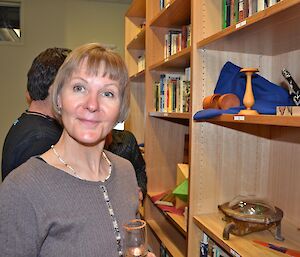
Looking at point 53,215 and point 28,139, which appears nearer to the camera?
point 53,215

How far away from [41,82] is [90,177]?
0.67m

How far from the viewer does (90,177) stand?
1095 mm

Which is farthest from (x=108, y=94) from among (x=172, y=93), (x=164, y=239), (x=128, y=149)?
(x=164, y=239)

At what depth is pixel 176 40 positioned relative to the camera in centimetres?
235

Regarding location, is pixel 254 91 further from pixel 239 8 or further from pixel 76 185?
pixel 76 185

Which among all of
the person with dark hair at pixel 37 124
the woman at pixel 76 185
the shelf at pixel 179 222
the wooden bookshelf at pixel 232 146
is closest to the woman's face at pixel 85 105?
the woman at pixel 76 185

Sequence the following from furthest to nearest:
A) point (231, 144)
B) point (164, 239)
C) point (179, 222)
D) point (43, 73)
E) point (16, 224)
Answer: point (164, 239), point (179, 222), point (231, 144), point (43, 73), point (16, 224)

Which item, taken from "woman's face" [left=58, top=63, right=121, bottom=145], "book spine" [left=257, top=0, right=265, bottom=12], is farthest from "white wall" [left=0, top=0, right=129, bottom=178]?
"woman's face" [left=58, top=63, right=121, bottom=145]

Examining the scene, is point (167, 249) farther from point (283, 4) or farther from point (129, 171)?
point (283, 4)

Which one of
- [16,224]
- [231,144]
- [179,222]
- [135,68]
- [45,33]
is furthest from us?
[45,33]

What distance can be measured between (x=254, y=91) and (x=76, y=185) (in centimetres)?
95

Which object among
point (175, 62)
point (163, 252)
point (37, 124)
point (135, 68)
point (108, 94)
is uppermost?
point (135, 68)

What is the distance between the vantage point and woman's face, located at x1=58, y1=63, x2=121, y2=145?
3.37 feet

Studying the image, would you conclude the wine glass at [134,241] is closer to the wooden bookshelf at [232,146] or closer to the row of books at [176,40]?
the wooden bookshelf at [232,146]
